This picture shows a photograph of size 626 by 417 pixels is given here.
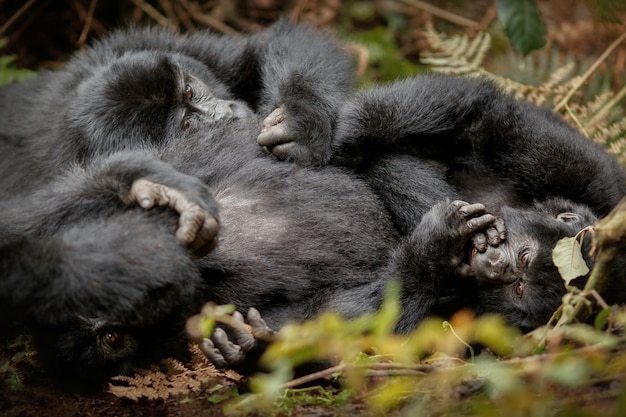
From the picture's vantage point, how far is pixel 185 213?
2.38 metres

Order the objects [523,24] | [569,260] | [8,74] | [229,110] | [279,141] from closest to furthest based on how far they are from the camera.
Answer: [569,260] < [279,141] < [229,110] < [523,24] < [8,74]

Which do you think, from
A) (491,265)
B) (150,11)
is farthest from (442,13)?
(491,265)

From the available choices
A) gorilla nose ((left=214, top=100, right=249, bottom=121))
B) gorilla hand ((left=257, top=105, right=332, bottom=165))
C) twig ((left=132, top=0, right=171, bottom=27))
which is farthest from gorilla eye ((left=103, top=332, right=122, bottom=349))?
twig ((left=132, top=0, right=171, bottom=27))

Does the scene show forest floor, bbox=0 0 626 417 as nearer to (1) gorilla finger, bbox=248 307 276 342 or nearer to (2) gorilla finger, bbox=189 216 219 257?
(1) gorilla finger, bbox=248 307 276 342

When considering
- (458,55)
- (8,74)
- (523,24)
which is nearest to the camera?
(523,24)

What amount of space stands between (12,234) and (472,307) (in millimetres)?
1852

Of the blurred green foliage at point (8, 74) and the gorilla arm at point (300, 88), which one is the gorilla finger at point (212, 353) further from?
the blurred green foliage at point (8, 74)

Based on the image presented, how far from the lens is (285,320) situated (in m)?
2.93

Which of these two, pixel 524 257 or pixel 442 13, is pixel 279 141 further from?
pixel 442 13

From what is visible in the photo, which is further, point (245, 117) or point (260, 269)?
point (245, 117)

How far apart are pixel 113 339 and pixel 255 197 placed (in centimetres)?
87

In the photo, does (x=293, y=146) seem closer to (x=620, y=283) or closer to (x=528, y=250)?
(x=528, y=250)

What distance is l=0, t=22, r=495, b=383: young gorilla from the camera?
236 cm

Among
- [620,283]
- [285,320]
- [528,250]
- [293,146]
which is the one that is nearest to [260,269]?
[285,320]
